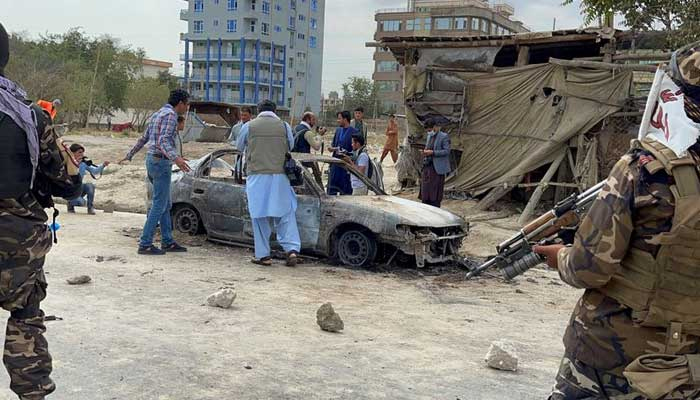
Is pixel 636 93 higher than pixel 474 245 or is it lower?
higher

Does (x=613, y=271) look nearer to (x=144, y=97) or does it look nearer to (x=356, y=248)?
(x=356, y=248)

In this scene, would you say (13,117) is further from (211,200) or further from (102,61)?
(102,61)

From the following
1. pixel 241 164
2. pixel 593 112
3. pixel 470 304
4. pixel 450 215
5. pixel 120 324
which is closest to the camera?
pixel 120 324

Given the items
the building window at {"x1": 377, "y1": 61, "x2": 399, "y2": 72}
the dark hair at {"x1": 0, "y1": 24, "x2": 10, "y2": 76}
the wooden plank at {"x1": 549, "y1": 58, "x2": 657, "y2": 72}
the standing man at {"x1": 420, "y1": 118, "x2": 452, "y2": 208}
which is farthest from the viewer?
the building window at {"x1": 377, "y1": 61, "x2": 399, "y2": 72}

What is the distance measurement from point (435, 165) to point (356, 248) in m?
3.11

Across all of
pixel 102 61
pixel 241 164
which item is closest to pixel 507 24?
pixel 102 61

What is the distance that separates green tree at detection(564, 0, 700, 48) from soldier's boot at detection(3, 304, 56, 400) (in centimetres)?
1032

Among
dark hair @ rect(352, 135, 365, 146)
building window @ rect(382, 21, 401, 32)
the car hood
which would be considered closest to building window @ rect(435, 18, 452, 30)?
building window @ rect(382, 21, 401, 32)

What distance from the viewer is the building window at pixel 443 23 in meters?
78.1

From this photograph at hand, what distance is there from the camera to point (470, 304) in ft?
19.9

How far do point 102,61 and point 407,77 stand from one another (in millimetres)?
46557

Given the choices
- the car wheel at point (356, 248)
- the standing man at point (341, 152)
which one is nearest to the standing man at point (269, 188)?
the car wheel at point (356, 248)

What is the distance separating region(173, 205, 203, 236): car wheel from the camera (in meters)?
8.44

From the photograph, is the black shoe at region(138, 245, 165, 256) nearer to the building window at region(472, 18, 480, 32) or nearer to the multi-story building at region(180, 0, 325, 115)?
the multi-story building at region(180, 0, 325, 115)
